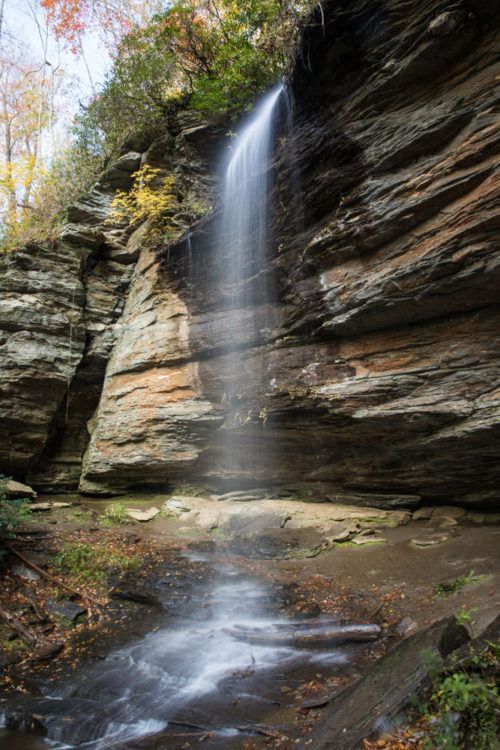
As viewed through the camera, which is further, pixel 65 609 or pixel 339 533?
pixel 339 533

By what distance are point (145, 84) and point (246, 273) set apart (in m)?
9.85

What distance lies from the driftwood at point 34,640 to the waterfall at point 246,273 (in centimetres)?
652

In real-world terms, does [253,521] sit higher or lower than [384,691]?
lower

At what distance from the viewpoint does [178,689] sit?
512 cm

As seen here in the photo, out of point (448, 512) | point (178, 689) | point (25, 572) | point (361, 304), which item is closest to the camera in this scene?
point (178, 689)

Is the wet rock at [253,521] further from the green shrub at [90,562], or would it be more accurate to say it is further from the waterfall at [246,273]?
the green shrub at [90,562]

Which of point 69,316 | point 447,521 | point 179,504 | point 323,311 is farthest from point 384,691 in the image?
point 69,316

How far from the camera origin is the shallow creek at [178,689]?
4.33 metres

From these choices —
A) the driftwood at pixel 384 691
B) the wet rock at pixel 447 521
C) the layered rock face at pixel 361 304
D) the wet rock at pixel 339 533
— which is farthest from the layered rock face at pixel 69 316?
the driftwood at pixel 384 691


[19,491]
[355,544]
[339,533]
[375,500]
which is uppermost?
[19,491]

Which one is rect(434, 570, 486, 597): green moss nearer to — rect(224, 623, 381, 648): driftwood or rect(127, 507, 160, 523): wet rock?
rect(224, 623, 381, 648): driftwood

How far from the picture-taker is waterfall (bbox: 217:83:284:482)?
11.6m

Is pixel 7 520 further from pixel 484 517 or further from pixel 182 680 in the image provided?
pixel 484 517

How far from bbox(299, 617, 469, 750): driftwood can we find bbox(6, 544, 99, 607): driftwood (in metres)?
5.17
